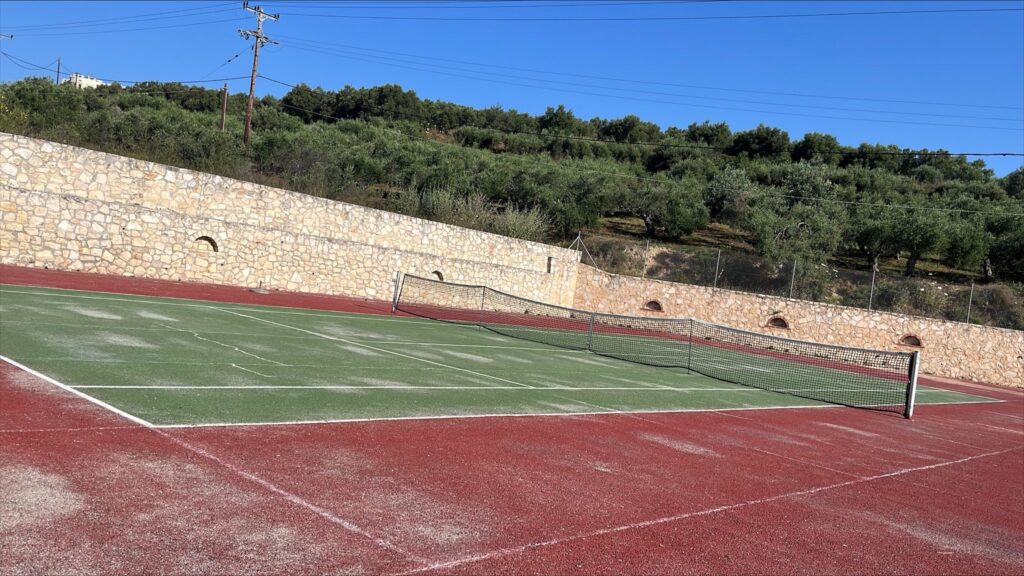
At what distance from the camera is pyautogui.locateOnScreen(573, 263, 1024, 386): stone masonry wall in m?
32.8

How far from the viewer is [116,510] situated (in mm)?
4746

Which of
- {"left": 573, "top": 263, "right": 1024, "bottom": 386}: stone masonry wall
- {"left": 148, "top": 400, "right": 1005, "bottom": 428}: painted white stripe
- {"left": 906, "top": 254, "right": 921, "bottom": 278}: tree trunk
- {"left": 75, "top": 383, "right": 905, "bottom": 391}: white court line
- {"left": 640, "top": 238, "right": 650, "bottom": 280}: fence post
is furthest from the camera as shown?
{"left": 906, "top": 254, "right": 921, "bottom": 278}: tree trunk

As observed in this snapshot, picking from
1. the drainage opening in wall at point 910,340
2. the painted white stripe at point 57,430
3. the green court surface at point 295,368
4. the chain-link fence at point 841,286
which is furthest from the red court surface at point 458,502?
the chain-link fence at point 841,286

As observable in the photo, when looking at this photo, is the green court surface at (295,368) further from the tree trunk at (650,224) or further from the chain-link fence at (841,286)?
the tree trunk at (650,224)

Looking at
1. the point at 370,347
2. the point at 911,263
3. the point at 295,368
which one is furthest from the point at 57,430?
the point at 911,263

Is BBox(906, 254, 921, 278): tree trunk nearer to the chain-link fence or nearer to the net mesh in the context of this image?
the chain-link fence

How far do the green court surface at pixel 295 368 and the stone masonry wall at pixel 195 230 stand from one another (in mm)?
4198

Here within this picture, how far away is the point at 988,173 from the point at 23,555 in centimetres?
8283

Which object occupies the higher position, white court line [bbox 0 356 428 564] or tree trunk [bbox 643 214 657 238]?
tree trunk [bbox 643 214 657 238]

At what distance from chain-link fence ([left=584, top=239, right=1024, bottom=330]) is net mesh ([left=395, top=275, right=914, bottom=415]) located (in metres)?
3.18

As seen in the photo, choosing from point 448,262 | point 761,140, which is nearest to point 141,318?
point 448,262

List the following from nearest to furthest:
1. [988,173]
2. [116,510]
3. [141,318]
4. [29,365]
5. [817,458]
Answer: [116,510] → [29,365] → [817,458] → [141,318] → [988,173]

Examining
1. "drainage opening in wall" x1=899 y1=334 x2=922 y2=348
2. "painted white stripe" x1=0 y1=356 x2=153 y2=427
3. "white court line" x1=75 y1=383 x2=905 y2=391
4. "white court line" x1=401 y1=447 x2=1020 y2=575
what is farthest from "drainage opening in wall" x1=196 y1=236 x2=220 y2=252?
"drainage opening in wall" x1=899 y1=334 x2=922 y2=348

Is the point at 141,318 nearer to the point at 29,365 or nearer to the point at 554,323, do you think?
the point at 29,365
